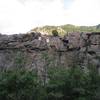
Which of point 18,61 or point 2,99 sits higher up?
point 18,61

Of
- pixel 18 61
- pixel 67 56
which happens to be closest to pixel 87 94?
pixel 18 61

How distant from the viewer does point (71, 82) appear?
20.2 metres

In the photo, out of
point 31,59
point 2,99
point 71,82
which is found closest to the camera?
point 2,99

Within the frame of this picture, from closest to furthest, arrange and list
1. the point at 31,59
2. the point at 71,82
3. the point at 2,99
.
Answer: the point at 2,99, the point at 71,82, the point at 31,59

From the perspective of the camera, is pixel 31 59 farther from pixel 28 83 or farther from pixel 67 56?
pixel 28 83

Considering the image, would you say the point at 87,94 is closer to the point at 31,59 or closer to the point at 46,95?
the point at 46,95

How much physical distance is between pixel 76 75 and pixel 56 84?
5.30 ft

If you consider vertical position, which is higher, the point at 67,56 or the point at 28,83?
the point at 28,83

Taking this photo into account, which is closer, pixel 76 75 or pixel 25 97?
pixel 25 97

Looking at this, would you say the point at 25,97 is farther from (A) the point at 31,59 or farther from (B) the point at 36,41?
(B) the point at 36,41

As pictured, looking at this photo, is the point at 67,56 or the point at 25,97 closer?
the point at 25,97

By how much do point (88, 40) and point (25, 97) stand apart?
20975 millimetres

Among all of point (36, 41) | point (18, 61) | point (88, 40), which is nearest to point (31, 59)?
point (36, 41)

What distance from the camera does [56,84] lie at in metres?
19.7
